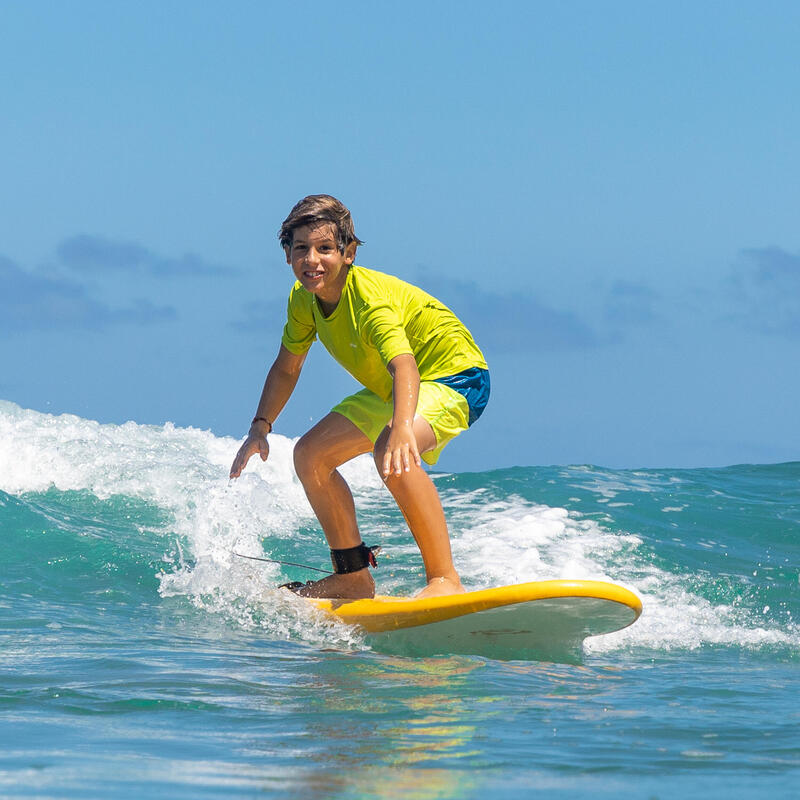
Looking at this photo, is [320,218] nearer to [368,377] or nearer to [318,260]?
[318,260]

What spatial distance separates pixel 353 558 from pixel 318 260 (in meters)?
1.51

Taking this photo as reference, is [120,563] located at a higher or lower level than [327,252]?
lower

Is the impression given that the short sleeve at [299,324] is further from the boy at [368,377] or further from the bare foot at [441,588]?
the bare foot at [441,588]

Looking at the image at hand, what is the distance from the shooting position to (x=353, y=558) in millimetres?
5262

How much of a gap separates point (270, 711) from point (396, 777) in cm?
91

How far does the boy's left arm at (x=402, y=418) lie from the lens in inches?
167

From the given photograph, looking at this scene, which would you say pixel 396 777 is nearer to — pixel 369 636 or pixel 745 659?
pixel 369 636

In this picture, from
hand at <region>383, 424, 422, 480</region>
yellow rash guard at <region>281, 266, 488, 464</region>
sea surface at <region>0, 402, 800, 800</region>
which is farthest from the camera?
yellow rash guard at <region>281, 266, 488, 464</region>

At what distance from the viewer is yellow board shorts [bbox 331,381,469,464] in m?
4.76

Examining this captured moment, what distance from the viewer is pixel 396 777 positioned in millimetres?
2543

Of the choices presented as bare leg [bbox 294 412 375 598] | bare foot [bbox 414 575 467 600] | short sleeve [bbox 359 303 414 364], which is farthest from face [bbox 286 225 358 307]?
A: bare foot [bbox 414 575 467 600]

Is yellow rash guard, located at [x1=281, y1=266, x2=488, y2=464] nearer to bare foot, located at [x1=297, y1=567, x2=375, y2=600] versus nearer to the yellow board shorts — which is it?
the yellow board shorts

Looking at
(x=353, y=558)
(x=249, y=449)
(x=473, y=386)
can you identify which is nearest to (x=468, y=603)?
(x=353, y=558)

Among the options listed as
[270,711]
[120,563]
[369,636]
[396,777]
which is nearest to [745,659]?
[369,636]
